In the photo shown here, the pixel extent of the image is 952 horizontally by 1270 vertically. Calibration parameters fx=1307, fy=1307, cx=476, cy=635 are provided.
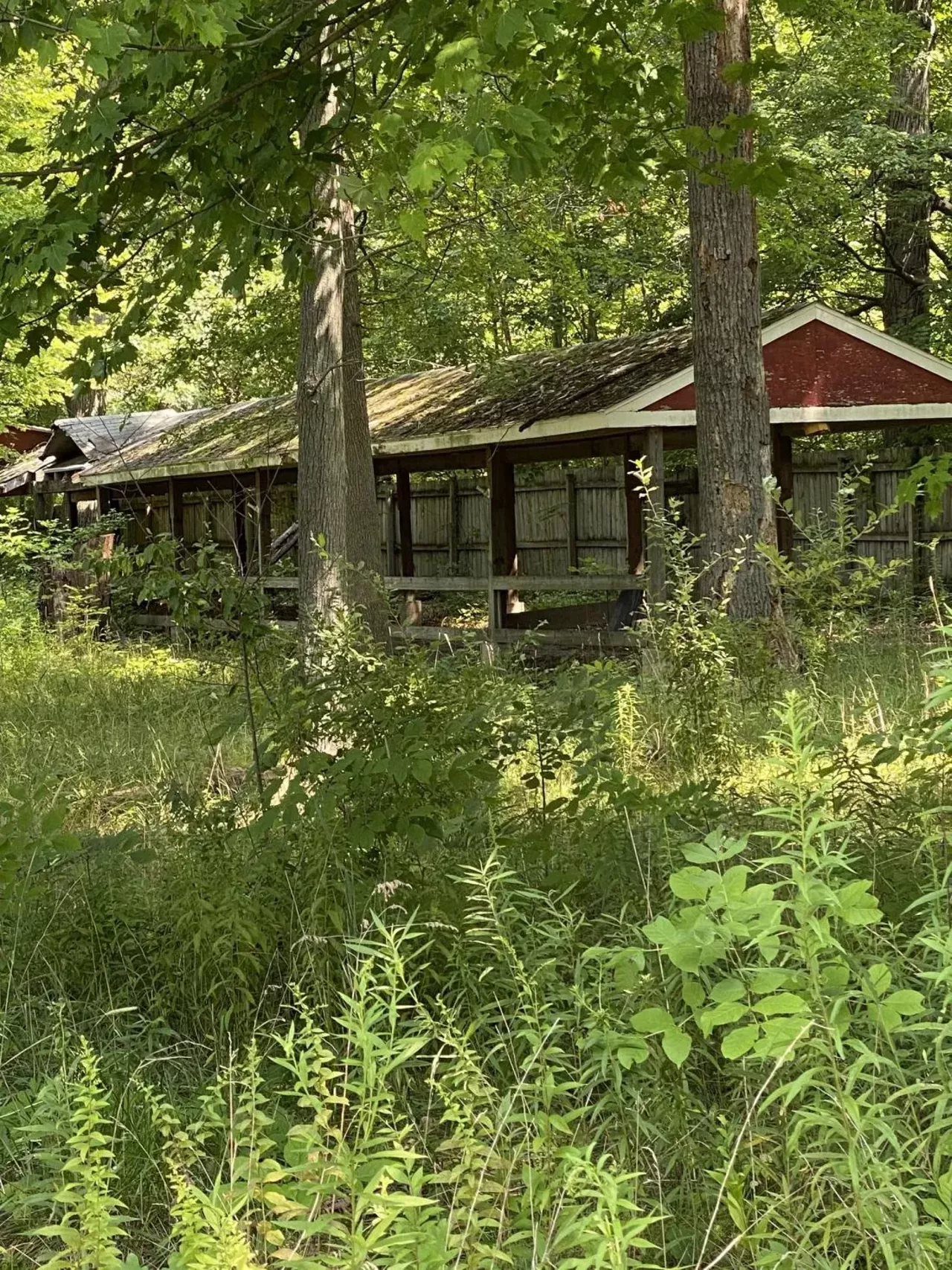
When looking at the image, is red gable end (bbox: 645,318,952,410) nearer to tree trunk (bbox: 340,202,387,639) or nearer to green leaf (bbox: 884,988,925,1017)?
tree trunk (bbox: 340,202,387,639)

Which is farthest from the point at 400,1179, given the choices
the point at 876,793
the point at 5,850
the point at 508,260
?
Answer: the point at 508,260

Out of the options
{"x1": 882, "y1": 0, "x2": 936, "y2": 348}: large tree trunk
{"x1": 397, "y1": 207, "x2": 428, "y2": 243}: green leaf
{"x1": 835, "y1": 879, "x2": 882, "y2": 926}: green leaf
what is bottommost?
{"x1": 835, "y1": 879, "x2": 882, "y2": 926}: green leaf

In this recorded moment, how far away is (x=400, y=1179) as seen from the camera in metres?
2.25

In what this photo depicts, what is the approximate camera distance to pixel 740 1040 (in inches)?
85.7

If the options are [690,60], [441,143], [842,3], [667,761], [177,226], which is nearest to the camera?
[441,143]

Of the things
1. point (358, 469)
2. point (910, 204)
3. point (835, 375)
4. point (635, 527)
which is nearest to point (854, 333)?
point (835, 375)

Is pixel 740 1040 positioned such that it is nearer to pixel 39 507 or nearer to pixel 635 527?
pixel 635 527

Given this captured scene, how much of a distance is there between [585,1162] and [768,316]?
1314 cm

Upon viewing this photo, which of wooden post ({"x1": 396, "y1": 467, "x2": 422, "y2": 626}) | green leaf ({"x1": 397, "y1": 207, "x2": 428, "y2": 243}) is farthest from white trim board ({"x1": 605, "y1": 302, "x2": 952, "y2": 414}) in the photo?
green leaf ({"x1": 397, "y1": 207, "x2": 428, "y2": 243})

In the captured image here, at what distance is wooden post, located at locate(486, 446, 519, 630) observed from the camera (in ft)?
49.8

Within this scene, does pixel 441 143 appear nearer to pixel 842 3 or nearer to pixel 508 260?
pixel 508 260

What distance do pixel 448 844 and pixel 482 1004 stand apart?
3.10 feet

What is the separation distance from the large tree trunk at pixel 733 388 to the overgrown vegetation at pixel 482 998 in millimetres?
2374

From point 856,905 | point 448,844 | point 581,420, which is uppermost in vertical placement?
point 581,420
